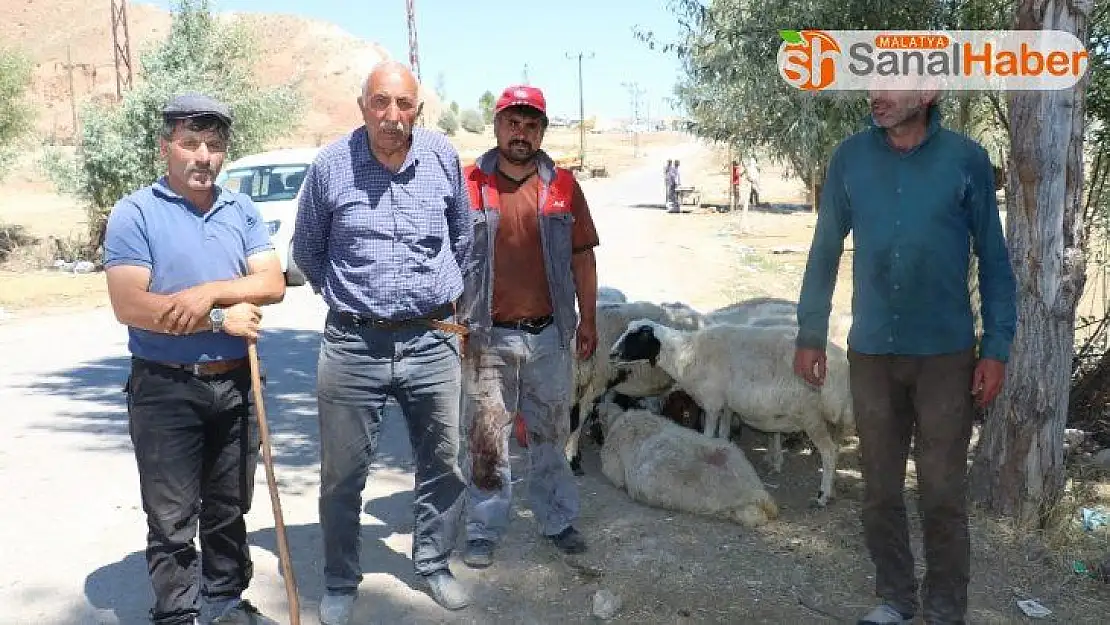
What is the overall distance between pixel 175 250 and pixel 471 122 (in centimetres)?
8749

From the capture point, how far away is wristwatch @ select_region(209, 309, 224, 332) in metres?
3.28

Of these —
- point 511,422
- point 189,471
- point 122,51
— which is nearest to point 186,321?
point 189,471

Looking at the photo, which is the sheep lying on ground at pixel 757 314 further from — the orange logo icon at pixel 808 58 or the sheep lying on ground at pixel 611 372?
the orange logo icon at pixel 808 58

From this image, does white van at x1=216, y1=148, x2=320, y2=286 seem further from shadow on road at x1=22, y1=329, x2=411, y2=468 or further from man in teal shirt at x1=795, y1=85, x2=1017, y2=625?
man in teal shirt at x1=795, y1=85, x2=1017, y2=625

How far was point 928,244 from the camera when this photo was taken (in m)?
3.48

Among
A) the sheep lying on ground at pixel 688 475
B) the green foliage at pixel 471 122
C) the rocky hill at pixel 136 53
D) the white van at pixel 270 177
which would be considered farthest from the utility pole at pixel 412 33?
the green foliage at pixel 471 122

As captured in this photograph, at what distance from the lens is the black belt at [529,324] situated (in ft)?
14.7

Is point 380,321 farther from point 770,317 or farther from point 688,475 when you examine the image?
point 770,317

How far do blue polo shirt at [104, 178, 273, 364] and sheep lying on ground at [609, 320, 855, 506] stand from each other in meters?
3.31

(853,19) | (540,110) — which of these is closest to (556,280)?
(540,110)

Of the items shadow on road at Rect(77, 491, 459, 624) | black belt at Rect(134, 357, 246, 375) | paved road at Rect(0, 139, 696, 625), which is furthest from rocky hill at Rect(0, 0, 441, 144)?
black belt at Rect(134, 357, 246, 375)

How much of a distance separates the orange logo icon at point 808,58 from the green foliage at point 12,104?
77.9ft

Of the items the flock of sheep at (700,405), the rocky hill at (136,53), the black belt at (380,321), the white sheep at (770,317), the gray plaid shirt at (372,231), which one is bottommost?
the flock of sheep at (700,405)

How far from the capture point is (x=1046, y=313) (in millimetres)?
4824
